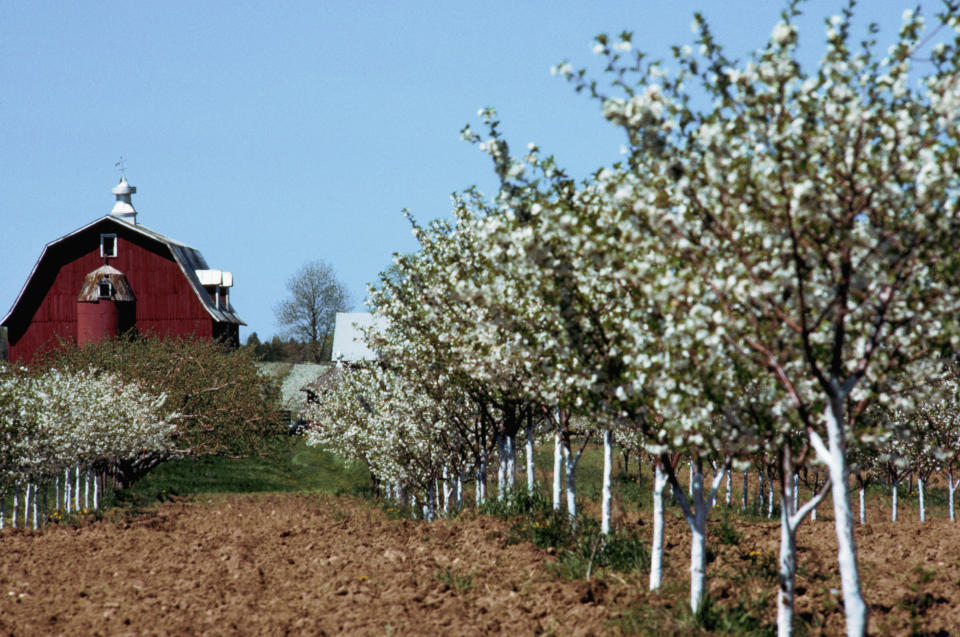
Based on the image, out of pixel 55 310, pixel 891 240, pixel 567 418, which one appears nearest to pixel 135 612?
pixel 567 418

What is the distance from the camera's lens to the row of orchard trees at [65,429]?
27.4 metres

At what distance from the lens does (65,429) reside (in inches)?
1137

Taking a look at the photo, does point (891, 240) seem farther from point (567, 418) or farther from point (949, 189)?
point (567, 418)

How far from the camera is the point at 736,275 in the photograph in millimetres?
7758

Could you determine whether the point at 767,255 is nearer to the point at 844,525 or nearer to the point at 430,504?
the point at 844,525

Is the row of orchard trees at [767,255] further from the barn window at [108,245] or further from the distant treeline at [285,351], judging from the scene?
A: the distant treeline at [285,351]

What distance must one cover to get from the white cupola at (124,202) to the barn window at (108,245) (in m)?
7.23

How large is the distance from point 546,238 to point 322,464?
53.1 meters

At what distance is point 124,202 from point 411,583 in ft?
211

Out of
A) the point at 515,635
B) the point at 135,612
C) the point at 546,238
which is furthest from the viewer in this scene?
the point at 135,612

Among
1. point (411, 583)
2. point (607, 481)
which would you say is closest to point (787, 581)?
point (411, 583)

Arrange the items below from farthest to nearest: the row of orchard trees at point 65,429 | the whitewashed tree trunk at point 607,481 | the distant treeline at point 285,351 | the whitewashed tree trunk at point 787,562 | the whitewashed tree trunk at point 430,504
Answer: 1. the distant treeline at point 285,351
2. the whitewashed tree trunk at point 430,504
3. the row of orchard trees at point 65,429
4. the whitewashed tree trunk at point 607,481
5. the whitewashed tree trunk at point 787,562

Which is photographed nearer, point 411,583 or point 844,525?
point 844,525

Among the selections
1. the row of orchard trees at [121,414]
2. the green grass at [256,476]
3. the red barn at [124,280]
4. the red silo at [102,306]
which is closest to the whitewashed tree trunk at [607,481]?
the row of orchard trees at [121,414]
